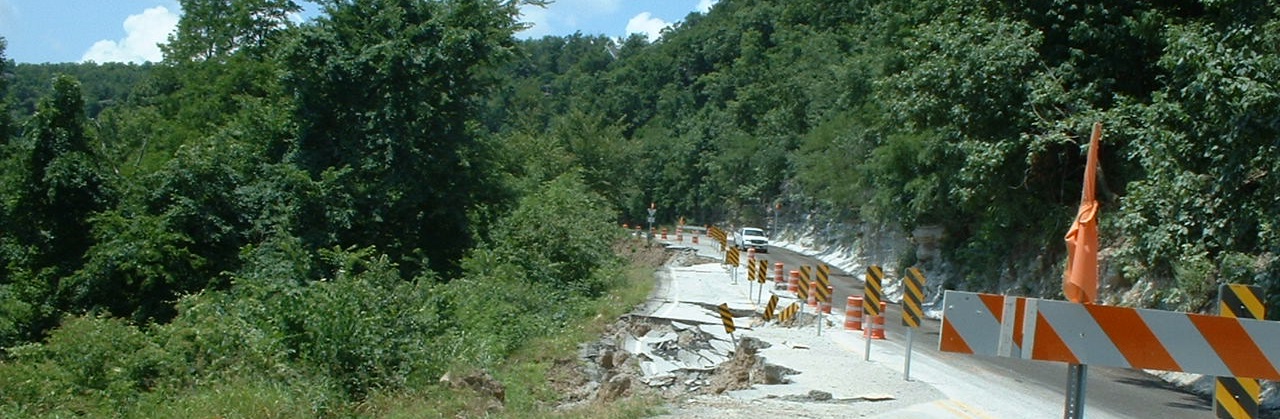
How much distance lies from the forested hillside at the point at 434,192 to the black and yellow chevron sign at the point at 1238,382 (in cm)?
852

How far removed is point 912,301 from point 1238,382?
8.41 metres

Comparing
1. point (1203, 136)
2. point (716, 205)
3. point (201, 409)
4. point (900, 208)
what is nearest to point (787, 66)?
point (716, 205)

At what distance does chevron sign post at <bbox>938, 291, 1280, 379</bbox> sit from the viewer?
5480 mm

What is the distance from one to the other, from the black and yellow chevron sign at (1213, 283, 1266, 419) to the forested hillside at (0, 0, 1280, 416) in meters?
8.52

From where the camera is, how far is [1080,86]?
22672mm

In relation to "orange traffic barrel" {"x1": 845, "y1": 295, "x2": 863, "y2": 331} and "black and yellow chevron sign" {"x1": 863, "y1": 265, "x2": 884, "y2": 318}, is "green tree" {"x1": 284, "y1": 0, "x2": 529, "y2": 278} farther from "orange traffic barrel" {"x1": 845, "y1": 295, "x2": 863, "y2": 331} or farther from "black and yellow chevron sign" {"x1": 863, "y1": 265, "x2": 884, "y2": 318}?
"black and yellow chevron sign" {"x1": 863, "y1": 265, "x2": 884, "y2": 318}

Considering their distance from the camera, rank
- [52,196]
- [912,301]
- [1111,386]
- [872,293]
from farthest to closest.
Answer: [52,196], [872,293], [1111,386], [912,301]

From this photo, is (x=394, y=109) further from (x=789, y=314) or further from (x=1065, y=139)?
(x=1065, y=139)

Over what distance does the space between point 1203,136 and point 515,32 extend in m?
22.4

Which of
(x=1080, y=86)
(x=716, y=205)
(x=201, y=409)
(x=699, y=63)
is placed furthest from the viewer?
(x=699, y=63)

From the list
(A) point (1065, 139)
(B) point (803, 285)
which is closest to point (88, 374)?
(B) point (803, 285)

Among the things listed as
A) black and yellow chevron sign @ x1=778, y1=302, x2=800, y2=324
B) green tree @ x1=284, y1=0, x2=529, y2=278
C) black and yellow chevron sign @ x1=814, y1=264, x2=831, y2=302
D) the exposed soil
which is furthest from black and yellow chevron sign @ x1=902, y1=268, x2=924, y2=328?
green tree @ x1=284, y1=0, x2=529, y2=278

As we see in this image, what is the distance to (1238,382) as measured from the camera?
18.5ft

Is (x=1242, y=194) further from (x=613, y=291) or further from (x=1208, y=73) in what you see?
(x=613, y=291)
